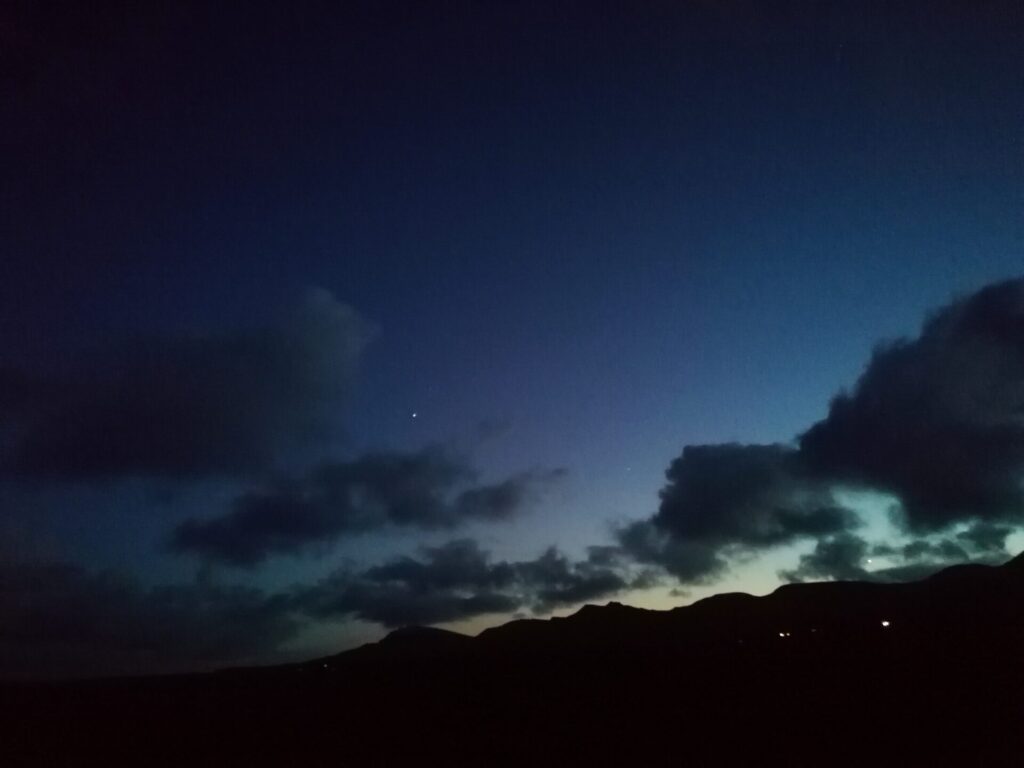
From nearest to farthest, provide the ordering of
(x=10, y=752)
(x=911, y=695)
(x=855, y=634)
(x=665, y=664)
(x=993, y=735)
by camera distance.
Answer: (x=993, y=735) → (x=911, y=695) → (x=10, y=752) → (x=665, y=664) → (x=855, y=634)

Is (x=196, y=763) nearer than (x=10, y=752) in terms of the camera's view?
Yes

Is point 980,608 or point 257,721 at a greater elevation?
point 980,608

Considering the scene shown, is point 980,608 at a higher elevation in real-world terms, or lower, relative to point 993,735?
higher

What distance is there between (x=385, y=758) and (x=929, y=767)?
41.4 m

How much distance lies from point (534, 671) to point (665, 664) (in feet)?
89.2

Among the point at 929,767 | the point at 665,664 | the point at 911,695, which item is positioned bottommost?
the point at 929,767

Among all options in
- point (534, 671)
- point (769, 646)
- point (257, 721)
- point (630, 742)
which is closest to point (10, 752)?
point (257, 721)

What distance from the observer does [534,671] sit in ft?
557

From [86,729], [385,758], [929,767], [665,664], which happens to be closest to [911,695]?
[929,767]

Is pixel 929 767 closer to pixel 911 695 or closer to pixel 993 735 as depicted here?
pixel 993 735

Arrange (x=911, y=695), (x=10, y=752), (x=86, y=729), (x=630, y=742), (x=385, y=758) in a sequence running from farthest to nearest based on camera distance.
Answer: (x=86, y=729), (x=10, y=752), (x=911, y=695), (x=385, y=758), (x=630, y=742)

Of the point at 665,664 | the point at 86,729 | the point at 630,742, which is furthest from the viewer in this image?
the point at 665,664

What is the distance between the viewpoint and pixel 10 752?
103 meters

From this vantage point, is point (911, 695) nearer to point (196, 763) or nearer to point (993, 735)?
point (993, 735)
